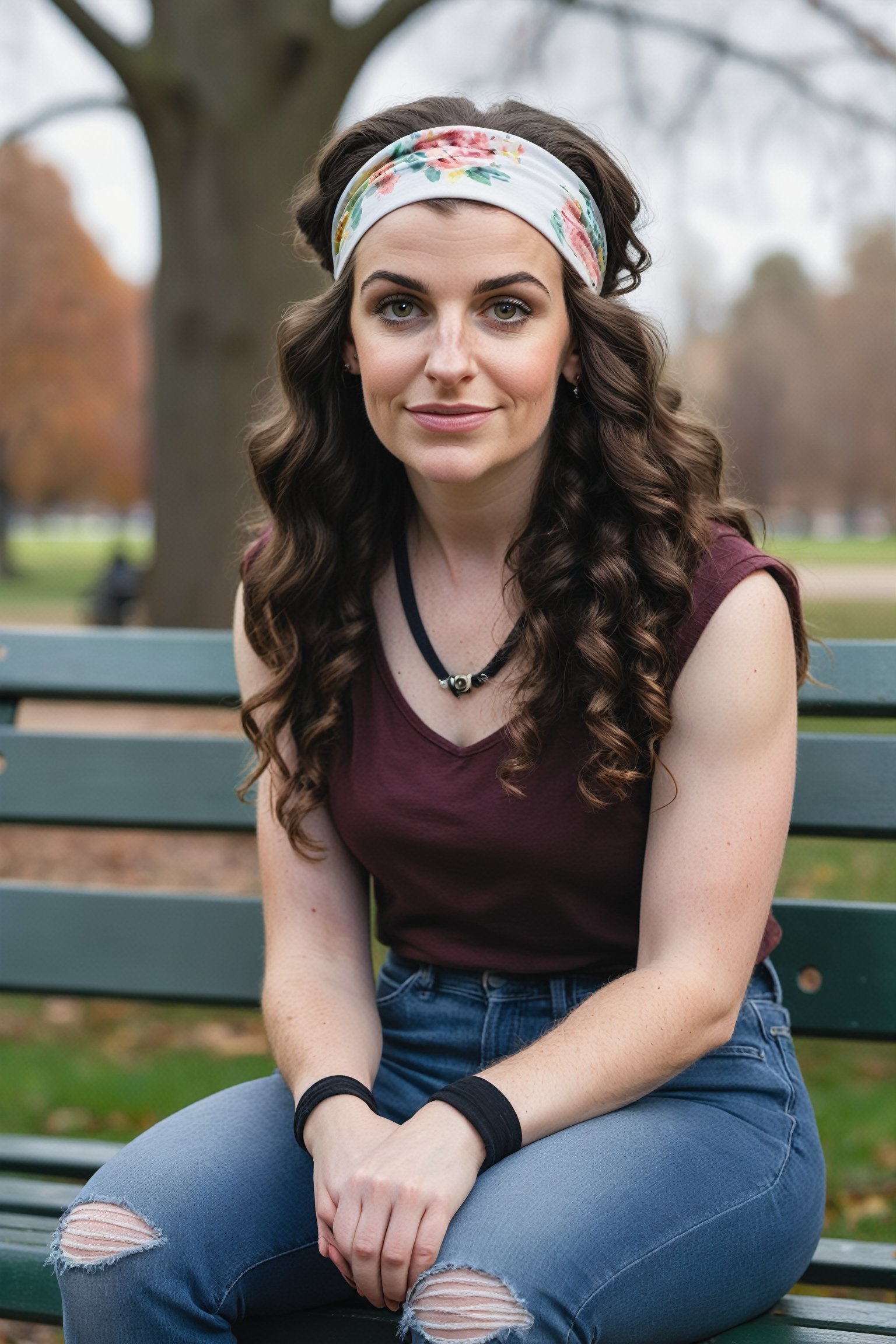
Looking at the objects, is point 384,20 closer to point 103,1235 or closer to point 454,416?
point 454,416

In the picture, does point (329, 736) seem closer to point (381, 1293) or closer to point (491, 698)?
point (491, 698)

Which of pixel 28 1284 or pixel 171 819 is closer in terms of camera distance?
pixel 28 1284

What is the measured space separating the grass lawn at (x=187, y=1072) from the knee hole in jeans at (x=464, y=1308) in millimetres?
1383

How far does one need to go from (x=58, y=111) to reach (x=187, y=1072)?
20.4ft

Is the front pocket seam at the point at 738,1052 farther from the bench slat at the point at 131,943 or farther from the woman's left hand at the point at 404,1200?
the bench slat at the point at 131,943

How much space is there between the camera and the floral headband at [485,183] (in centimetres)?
219

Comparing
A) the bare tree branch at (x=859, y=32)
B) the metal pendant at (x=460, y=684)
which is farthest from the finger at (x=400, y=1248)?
the bare tree branch at (x=859, y=32)

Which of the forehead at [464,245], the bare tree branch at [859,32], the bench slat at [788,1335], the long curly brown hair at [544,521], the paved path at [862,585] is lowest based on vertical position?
the bench slat at [788,1335]

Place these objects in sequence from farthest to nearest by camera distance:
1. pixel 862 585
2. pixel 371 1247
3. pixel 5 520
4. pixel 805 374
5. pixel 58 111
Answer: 1. pixel 5 520
2. pixel 805 374
3. pixel 862 585
4. pixel 58 111
5. pixel 371 1247

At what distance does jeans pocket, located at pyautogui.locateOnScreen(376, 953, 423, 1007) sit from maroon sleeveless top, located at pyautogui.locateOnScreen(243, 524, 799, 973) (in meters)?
0.05

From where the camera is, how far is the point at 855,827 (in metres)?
2.64

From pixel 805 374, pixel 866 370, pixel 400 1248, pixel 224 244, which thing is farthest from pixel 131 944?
pixel 805 374

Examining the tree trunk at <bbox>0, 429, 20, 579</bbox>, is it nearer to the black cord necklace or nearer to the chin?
the black cord necklace

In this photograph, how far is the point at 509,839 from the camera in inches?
87.6
